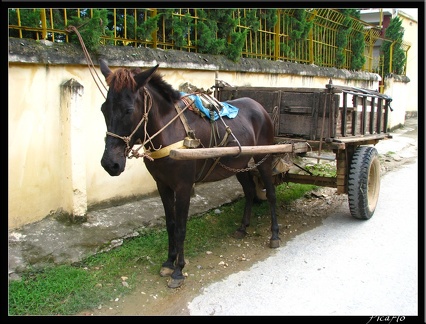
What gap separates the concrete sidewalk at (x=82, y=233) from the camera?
3.84 metres

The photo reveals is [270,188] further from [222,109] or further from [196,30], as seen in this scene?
[196,30]

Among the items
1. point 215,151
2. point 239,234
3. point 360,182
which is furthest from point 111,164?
point 360,182

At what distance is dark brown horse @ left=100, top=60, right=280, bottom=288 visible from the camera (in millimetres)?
3145

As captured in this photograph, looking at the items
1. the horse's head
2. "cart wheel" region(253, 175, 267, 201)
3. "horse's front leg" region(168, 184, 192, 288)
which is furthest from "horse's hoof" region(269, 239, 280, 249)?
the horse's head

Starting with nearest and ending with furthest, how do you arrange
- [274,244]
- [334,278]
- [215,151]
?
[215,151] < [334,278] < [274,244]

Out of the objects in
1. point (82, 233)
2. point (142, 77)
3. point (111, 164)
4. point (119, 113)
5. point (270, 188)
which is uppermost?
point (142, 77)

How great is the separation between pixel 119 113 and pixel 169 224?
1328 millimetres

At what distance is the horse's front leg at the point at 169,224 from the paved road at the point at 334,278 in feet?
1.55

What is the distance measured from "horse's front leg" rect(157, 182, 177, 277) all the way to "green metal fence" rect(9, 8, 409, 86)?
203 cm

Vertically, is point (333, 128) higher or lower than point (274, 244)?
higher

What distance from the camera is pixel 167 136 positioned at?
141 inches

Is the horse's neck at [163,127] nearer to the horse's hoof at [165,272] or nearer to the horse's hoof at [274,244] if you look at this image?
the horse's hoof at [165,272]
